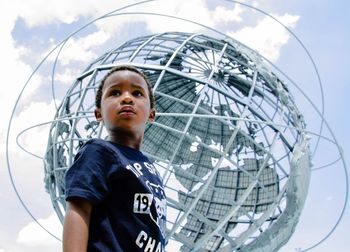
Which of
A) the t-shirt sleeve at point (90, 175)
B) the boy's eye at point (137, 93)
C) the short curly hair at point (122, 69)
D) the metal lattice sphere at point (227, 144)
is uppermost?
the metal lattice sphere at point (227, 144)

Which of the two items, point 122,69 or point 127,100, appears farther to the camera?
point 122,69

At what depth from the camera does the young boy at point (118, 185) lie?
5.74 ft

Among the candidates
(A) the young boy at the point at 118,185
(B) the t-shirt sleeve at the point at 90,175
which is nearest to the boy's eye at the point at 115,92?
(A) the young boy at the point at 118,185

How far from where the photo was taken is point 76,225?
171 cm

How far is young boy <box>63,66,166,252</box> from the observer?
175cm

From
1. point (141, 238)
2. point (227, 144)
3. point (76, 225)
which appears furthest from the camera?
point (227, 144)

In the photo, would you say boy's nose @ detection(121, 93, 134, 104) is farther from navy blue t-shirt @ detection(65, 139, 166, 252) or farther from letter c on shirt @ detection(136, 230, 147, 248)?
letter c on shirt @ detection(136, 230, 147, 248)

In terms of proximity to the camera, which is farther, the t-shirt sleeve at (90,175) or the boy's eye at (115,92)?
the boy's eye at (115,92)

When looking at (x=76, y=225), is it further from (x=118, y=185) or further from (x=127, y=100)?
(x=127, y=100)

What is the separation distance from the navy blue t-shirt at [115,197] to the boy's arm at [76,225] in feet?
0.10

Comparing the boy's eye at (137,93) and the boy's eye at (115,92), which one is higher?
the boy's eye at (137,93)

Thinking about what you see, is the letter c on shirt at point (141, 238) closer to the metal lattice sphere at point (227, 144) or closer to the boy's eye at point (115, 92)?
the boy's eye at point (115, 92)

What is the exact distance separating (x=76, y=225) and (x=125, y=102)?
0.50 m

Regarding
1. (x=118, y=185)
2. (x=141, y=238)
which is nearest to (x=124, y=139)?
(x=118, y=185)
